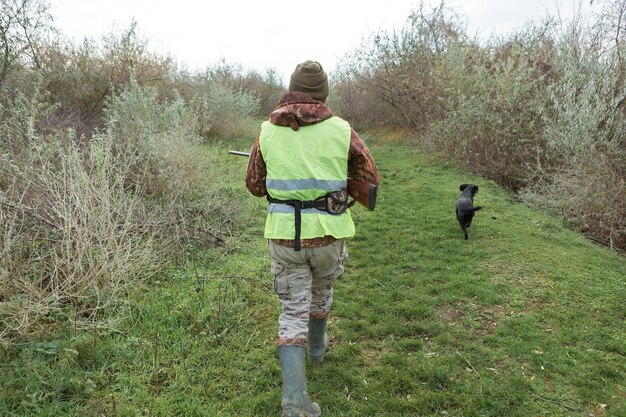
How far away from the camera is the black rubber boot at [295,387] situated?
236 cm

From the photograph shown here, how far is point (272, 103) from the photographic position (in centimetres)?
2502

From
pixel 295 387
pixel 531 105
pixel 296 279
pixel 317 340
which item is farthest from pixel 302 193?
pixel 531 105

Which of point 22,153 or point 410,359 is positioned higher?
point 22,153

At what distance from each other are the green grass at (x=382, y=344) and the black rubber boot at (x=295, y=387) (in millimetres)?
412

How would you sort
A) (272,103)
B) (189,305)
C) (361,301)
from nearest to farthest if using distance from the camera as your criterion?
1. (189,305)
2. (361,301)
3. (272,103)

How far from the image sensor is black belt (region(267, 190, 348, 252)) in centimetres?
248

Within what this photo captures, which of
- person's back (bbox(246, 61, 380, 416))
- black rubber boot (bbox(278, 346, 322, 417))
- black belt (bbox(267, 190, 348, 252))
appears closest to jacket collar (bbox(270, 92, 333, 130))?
person's back (bbox(246, 61, 380, 416))

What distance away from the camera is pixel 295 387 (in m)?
2.41

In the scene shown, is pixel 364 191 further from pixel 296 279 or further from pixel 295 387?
pixel 295 387

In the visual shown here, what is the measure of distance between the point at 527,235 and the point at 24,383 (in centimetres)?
588

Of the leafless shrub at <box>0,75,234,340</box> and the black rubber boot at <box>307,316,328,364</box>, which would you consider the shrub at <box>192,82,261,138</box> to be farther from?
the black rubber boot at <box>307,316,328,364</box>

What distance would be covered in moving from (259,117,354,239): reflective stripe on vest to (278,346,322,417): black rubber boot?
69cm

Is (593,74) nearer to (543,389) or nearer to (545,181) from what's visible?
(545,181)

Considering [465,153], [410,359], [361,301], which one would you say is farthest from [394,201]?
[410,359]
